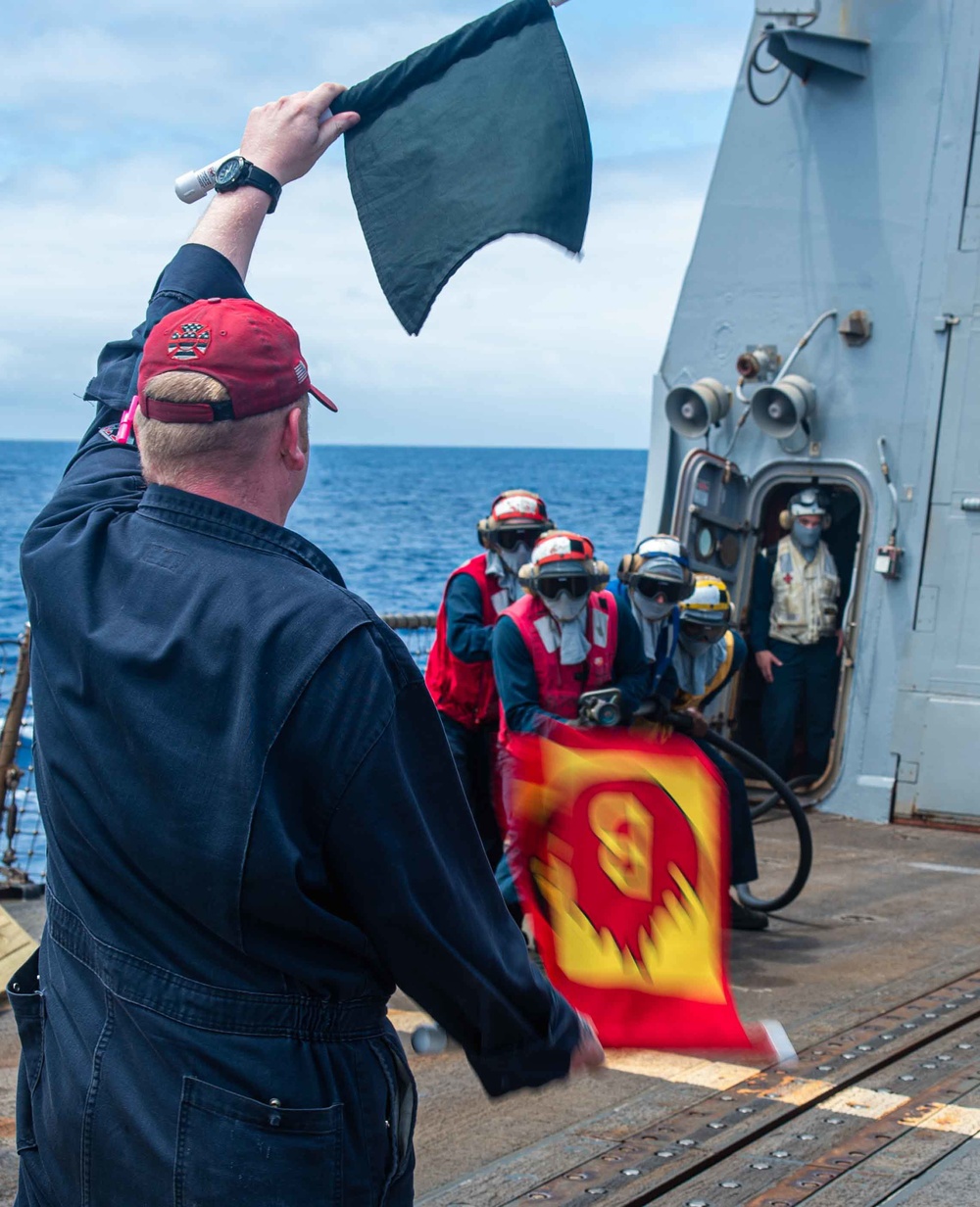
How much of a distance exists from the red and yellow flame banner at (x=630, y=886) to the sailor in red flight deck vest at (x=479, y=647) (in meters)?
1.74

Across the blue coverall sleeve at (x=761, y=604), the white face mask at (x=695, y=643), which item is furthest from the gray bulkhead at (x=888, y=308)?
the white face mask at (x=695, y=643)

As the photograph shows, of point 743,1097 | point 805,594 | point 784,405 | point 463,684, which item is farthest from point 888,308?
point 743,1097

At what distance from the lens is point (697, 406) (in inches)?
401

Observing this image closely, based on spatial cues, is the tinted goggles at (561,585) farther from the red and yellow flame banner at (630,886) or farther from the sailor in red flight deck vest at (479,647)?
the red and yellow flame banner at (630,886)

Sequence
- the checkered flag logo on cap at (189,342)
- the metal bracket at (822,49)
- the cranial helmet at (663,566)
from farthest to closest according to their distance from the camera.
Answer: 1. the metal bracket at (822,49)
2. the cranial helmet at (663,566)
3. the checkered flag logo on cap at (189,342)

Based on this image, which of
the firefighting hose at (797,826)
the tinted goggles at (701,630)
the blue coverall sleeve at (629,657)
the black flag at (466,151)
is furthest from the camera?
the tinted goggles at (701,630)

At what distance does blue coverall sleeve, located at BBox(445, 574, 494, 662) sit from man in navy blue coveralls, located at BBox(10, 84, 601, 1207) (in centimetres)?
482

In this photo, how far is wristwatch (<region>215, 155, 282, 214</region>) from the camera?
2.48 meters

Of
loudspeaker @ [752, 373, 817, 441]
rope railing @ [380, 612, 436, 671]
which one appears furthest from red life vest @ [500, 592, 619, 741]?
A: loudspeaker @ [752, 373, 817, 441]

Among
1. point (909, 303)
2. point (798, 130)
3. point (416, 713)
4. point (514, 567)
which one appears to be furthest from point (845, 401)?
point (416, 713)

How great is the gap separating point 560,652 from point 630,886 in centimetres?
257

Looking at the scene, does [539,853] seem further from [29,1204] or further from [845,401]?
[845,401]

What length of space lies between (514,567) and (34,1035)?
17.2 feet

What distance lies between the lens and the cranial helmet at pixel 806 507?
397 inches
